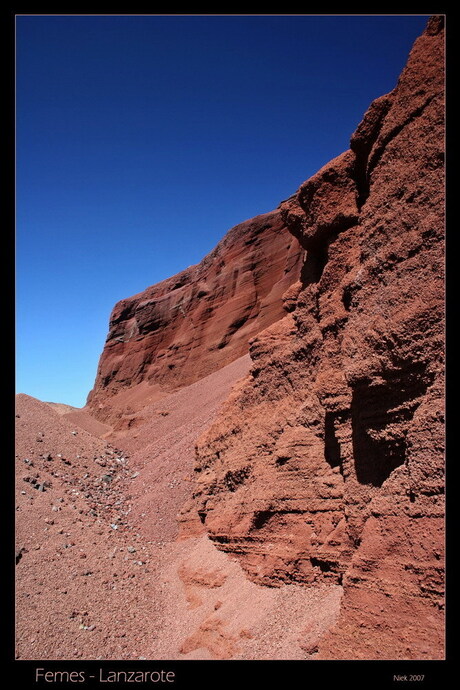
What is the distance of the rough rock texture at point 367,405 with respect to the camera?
4590mm

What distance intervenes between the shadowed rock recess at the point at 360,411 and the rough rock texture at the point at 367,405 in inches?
0.7

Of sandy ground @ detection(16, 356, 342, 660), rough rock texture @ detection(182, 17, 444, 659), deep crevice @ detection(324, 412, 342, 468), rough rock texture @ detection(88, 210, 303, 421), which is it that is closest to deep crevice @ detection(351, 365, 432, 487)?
rough rock texture @ detection(182, 17, 444, 659)

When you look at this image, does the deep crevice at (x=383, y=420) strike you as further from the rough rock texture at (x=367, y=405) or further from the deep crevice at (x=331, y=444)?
the deep crevice at (x=331, y=444)

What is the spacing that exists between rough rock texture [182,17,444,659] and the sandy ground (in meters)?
0.58

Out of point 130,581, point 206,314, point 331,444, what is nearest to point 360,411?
point 331,444

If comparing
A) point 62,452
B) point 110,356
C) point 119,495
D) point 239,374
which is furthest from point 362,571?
point 110,356

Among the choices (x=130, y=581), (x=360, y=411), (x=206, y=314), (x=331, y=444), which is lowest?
(x=130, y=581)

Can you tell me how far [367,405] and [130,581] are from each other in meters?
7.41

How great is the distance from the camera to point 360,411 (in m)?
5.89

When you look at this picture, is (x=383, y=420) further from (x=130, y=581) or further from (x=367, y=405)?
(x=130, y=581)

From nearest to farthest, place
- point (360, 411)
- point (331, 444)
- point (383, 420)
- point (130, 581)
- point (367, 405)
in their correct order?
point (383, 420) < point (367, 405) < point (360, 411) < point (331, 444) < point (130, 581)

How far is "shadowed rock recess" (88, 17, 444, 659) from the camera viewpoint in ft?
15.1

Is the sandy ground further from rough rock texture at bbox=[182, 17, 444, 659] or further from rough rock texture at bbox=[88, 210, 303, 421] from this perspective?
rough rock texture at bbox=[88, 210, 303, 421]

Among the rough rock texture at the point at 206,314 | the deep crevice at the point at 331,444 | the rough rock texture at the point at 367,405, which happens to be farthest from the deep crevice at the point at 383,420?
the rough rock texture at the point at 206,314
